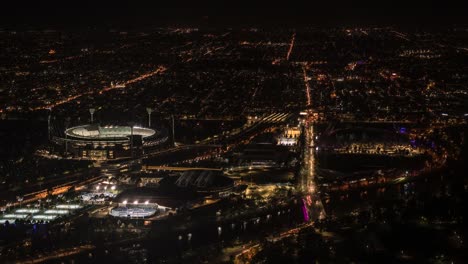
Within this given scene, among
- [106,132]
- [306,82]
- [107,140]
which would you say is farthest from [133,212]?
[306,82]

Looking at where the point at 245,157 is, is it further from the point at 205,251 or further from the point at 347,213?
the point at 205,251

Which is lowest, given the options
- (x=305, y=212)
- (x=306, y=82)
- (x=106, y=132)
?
(x=305, y=212)

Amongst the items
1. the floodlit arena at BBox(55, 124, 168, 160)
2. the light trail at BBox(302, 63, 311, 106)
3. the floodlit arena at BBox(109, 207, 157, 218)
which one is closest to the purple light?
the floodlit arena at BBox(109, 207, 157, 218)

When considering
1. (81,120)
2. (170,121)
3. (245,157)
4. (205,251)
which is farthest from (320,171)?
(81,120)

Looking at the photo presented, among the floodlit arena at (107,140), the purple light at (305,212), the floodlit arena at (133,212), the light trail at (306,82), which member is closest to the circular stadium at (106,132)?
the floodlit arena at (107,140)

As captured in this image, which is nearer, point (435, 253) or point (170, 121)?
point (435, 253)

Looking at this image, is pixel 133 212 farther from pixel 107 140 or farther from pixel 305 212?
pixel 107 140

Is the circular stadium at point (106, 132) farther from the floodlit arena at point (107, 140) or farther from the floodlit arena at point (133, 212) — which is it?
the floodlit arena at point (133, 212)

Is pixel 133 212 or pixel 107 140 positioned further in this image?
pixel 107 140
